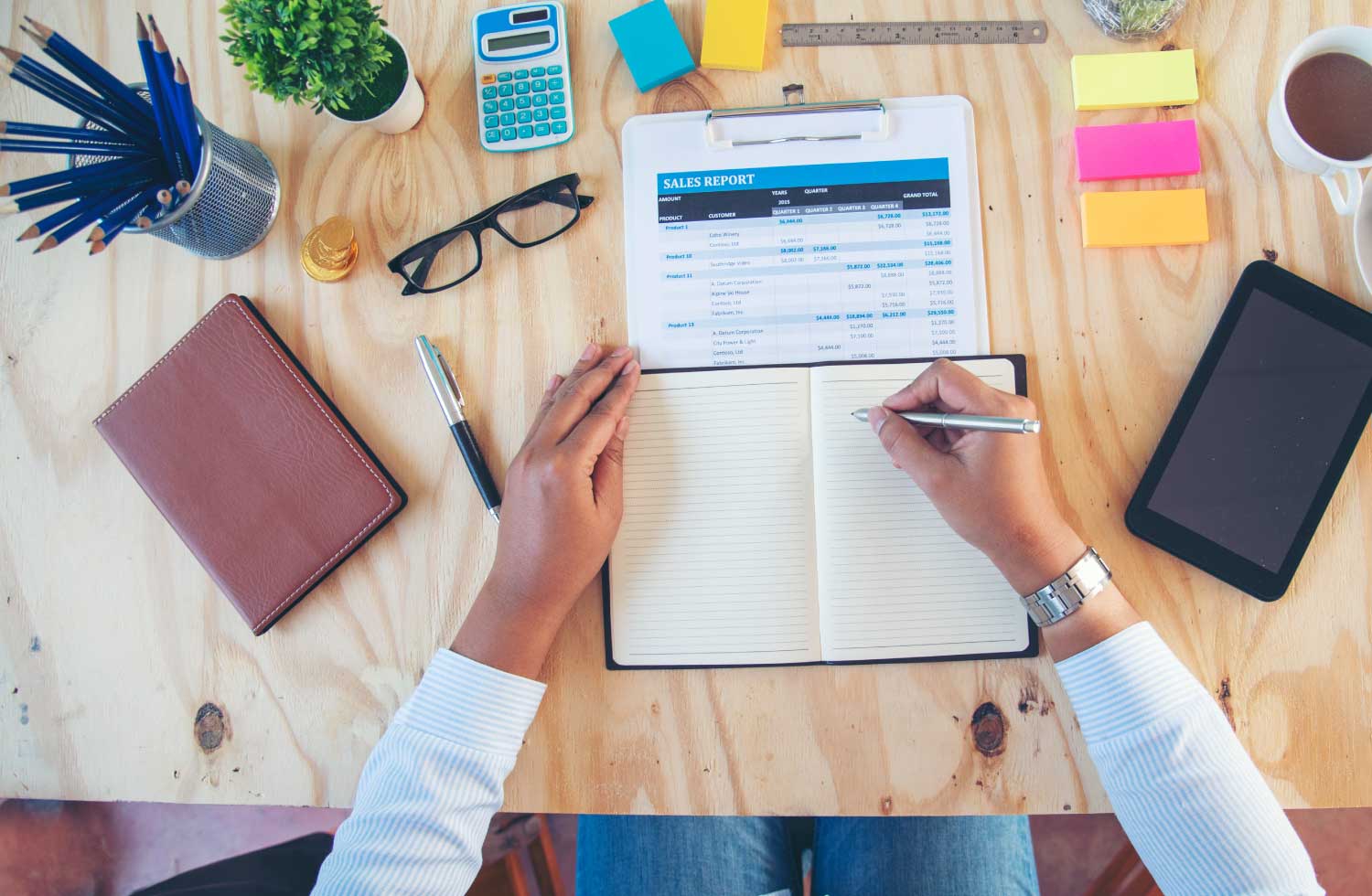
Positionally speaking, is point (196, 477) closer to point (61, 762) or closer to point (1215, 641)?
point (61, 762)

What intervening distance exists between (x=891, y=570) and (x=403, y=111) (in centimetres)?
71

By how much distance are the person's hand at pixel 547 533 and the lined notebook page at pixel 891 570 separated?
22cm

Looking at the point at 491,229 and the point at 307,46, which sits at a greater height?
the point at 307,46

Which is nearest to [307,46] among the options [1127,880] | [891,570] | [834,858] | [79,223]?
[79,223]

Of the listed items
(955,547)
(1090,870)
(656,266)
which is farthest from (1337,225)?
(1090,870)

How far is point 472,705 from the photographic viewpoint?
0.74 meters

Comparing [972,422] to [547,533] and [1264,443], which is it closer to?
[1264,443]

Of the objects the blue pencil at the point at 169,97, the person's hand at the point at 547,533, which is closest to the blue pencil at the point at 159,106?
the blue pencil at the point at 169,97

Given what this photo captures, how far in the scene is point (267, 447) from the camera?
82 cm

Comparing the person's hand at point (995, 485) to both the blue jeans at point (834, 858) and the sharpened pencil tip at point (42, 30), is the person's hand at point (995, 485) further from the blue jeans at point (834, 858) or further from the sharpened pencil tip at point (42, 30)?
the sharpened pencil tip at point (42, 30)

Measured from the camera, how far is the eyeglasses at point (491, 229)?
2.71 feet

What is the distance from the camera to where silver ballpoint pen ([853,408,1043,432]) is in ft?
2.26

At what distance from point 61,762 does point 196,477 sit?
343 mm

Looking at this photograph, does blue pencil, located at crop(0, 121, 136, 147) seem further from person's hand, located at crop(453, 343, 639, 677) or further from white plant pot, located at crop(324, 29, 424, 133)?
Answer: person's hand, located at crop(453, 343, 639, 677)
